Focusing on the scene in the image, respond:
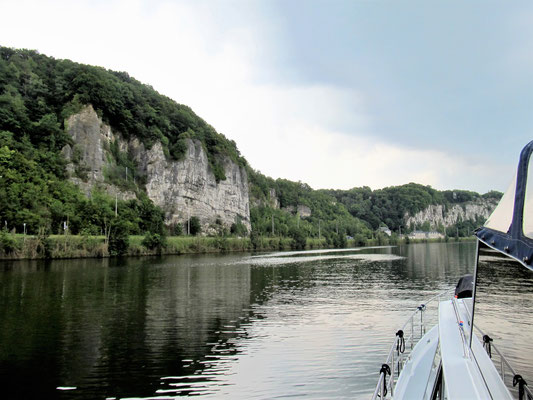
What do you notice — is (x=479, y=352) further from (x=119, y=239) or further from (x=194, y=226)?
(x=194, y=226)

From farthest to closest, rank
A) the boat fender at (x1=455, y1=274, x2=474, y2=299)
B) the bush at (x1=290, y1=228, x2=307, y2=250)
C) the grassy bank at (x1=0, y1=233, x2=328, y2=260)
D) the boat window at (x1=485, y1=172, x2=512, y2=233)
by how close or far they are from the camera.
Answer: the bush at (x1=290, y1=228, x2=307, y2=250), the grassy bank at (x1=0, y1=233, x2=328, y2=260), the boat fender at (x1=455, y1=274, x2=474, y2=299), the boat window at (x1=485, y1=172, x2=512, y2=233)

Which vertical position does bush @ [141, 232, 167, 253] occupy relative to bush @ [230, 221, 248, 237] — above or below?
below

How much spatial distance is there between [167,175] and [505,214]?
87.2 meters

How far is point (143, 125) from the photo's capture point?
92.8 metres

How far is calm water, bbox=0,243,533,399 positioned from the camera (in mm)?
8930

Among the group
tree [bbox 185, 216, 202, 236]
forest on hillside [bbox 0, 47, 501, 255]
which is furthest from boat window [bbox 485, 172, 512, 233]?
tree [bbox 185, 216, 202, 236]

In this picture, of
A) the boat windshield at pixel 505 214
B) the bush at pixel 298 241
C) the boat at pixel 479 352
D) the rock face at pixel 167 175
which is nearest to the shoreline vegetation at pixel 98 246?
the bush at pixel 298 241

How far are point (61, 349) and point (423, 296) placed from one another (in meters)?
19.3

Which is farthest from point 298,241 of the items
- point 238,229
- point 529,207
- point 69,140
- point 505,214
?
point 529,207

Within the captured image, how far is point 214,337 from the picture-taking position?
13.9 m

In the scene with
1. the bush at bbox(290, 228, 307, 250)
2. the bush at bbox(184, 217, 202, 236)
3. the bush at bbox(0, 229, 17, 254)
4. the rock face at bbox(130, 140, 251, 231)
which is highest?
the rock face at bbox(130, 140, 251, 231)

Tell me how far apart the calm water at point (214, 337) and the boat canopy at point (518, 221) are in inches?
17.4

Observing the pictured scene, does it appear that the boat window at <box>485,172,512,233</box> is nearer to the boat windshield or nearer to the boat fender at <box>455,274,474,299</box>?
the boat windshield

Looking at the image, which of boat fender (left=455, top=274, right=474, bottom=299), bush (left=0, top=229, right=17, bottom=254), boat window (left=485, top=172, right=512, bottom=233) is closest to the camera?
boat window (left=485, top=172, right=512, bottom=233)
